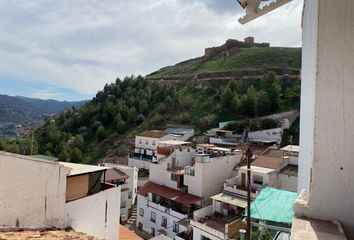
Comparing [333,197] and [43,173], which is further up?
[333,197]

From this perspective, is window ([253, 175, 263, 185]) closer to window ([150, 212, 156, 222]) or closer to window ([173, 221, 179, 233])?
window ([173, 221, 179, 233])

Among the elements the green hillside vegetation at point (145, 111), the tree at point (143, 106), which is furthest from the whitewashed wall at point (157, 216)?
the tree at point (143, 106)

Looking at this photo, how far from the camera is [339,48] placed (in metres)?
2.22

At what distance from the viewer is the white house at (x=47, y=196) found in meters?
9.64

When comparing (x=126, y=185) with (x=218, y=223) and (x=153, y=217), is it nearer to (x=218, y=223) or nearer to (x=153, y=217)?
A: (x=153, y=217)

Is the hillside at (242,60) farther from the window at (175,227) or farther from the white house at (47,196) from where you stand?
the white house at (47,196)

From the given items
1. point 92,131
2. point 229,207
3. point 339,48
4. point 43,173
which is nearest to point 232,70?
point 92,131

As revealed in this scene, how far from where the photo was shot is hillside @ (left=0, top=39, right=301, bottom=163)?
159 ft

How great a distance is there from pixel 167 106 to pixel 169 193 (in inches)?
1314

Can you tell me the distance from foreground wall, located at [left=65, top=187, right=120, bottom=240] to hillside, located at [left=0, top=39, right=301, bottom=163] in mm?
32254

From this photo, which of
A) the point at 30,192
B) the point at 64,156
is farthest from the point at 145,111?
the point at 30,192

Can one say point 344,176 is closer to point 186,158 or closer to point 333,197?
point 333,197

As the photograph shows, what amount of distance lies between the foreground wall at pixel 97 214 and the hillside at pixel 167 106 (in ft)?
106

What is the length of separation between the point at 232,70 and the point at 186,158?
41.8m
